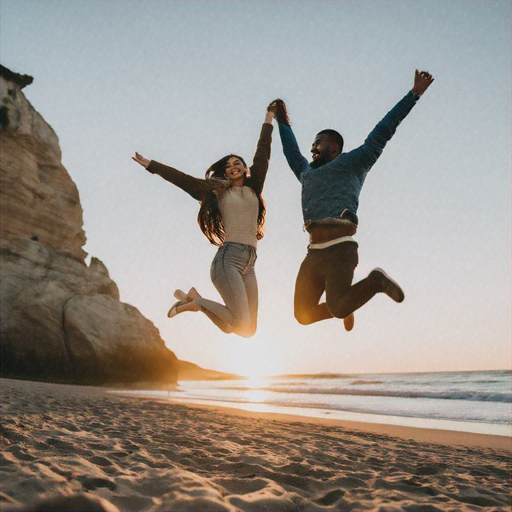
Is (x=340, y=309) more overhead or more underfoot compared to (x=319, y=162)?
more underfoot

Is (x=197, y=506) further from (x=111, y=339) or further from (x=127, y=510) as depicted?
(x=111, y=339)

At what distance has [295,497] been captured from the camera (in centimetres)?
300

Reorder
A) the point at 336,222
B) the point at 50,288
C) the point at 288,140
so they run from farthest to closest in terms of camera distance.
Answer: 1. the point at 50,288
2. the point at 288,140
3. the point at 336,222

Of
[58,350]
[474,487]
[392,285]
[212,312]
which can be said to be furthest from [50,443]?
[58,350]

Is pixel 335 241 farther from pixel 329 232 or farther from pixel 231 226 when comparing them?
pixel 231 226

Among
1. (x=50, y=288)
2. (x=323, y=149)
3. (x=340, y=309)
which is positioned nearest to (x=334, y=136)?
(x=323, y=149)

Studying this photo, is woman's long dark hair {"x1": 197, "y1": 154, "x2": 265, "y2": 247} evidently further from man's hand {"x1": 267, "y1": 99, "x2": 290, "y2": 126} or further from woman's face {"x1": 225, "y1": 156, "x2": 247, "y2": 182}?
man's hand {"x1": 267, "y1": 99, "x2": 290, "y2": 126}

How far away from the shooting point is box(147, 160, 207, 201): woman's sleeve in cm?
440

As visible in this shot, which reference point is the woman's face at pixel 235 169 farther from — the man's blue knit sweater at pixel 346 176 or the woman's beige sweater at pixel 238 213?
the man's blue knit sweater at pixel 346 176

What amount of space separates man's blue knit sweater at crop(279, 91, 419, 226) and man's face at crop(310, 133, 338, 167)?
6.6 inches

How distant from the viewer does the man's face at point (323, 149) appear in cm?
431

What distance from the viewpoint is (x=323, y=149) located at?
4.31m

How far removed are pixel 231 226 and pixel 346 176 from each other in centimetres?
119

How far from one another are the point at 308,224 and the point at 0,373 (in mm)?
17908
